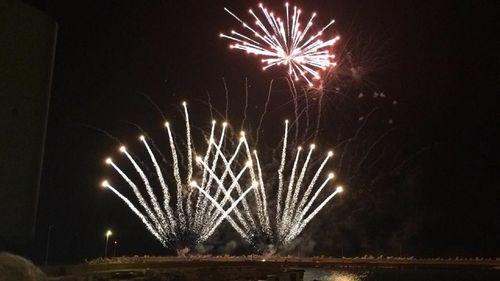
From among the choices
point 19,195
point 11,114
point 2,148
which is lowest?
point 19,195

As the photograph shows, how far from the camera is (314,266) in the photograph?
36.5 m

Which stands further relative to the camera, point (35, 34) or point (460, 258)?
point (460, 258)

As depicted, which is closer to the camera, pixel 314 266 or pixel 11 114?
pixel 11 114

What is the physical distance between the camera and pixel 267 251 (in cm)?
4016

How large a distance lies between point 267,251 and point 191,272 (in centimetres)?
1487

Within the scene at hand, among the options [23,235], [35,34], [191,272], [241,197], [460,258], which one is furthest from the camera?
[460,258]

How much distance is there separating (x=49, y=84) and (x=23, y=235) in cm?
103

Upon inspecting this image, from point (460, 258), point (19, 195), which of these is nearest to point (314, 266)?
point (460, 258)

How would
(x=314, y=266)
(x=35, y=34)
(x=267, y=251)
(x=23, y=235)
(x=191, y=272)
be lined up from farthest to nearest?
(x=267, y=251), (x=314, y=266), (x=191, y=272), (x=35, y=34), (x=23, y=235)

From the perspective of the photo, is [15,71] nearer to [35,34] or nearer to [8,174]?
Result: [35,34]

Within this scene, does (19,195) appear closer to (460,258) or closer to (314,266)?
A: (314,266)

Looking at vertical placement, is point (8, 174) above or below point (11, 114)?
below

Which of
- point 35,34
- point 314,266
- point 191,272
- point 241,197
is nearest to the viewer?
point 35,34

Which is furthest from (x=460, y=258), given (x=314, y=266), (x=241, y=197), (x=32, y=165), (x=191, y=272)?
(x=32, y=165)
